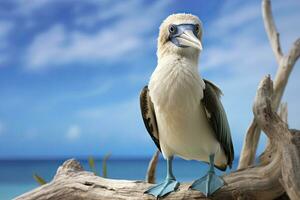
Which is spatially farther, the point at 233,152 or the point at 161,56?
the point at 233,152

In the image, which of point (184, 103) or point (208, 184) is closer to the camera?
point (184, 103)

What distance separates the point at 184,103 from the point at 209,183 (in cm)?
44

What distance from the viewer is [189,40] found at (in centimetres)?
201

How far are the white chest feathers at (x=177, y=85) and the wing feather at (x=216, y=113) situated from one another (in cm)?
5

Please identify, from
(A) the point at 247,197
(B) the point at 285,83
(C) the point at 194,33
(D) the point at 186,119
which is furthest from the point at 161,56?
(B) the point at 285,83

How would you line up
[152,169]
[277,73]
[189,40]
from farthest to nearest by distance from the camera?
[277,73] → [152,169] → [189,40]

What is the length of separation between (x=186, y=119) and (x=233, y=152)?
442 mm

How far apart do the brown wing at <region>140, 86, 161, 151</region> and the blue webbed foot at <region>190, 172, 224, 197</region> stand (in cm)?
32

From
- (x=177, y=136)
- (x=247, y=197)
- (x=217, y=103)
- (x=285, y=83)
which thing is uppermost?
(x=285, y=83)

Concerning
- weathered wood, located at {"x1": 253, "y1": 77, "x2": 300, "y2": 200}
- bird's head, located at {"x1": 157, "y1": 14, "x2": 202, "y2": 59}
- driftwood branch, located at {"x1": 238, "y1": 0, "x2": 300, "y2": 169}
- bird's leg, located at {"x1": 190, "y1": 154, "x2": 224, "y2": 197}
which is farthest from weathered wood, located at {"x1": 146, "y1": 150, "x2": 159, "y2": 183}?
bird's head, located at {"x1": 157, "y1": 14, "x2": 202, "y2": 59}

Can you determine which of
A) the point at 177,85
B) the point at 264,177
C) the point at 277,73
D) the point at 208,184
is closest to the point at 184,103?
the point at 177,85

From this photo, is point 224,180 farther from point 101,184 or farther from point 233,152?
point 101,184

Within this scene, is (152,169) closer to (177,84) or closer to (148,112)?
(148,112)

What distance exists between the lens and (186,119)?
2.06 m
